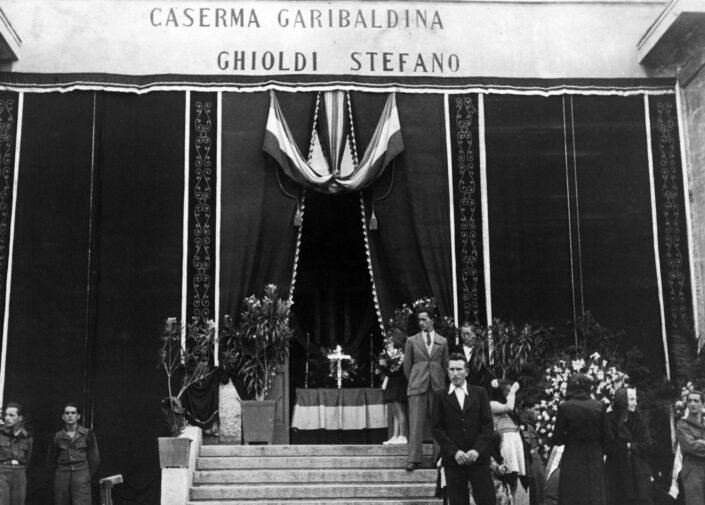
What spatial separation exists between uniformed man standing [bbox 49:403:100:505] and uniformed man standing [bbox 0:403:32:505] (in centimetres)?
34

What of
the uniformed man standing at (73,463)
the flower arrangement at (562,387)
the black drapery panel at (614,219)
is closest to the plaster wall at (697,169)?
the black drapery panel at (614,219)

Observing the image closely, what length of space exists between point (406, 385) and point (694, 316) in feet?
13.1

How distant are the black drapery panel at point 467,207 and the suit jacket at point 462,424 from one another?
4.84m

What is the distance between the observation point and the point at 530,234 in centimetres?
1399

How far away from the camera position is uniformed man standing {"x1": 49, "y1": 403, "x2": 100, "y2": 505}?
1115 cm

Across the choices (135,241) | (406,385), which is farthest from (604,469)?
(135,241)

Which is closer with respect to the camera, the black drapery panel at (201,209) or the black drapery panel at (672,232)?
the black drapery panel at (201,209)

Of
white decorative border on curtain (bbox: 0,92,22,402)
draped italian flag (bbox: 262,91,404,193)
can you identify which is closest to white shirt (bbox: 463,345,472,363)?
draped italian flag (bbox: 262,91,404,193)

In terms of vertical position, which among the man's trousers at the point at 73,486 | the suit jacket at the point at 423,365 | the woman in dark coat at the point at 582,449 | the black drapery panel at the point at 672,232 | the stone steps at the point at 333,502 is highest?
the black drapery panel at the point at 672,232

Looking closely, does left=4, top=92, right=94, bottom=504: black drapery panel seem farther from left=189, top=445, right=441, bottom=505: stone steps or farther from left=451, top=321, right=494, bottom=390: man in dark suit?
left=451, top=321, right=494, bottom=390: man in dark suit

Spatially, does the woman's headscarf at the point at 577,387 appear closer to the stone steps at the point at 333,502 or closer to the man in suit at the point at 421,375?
the stone steps at the point at 333,502

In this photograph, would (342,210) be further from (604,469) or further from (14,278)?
(604,469)

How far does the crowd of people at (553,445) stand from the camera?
850 centimetres

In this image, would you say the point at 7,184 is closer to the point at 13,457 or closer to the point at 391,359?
the point at 13,457
